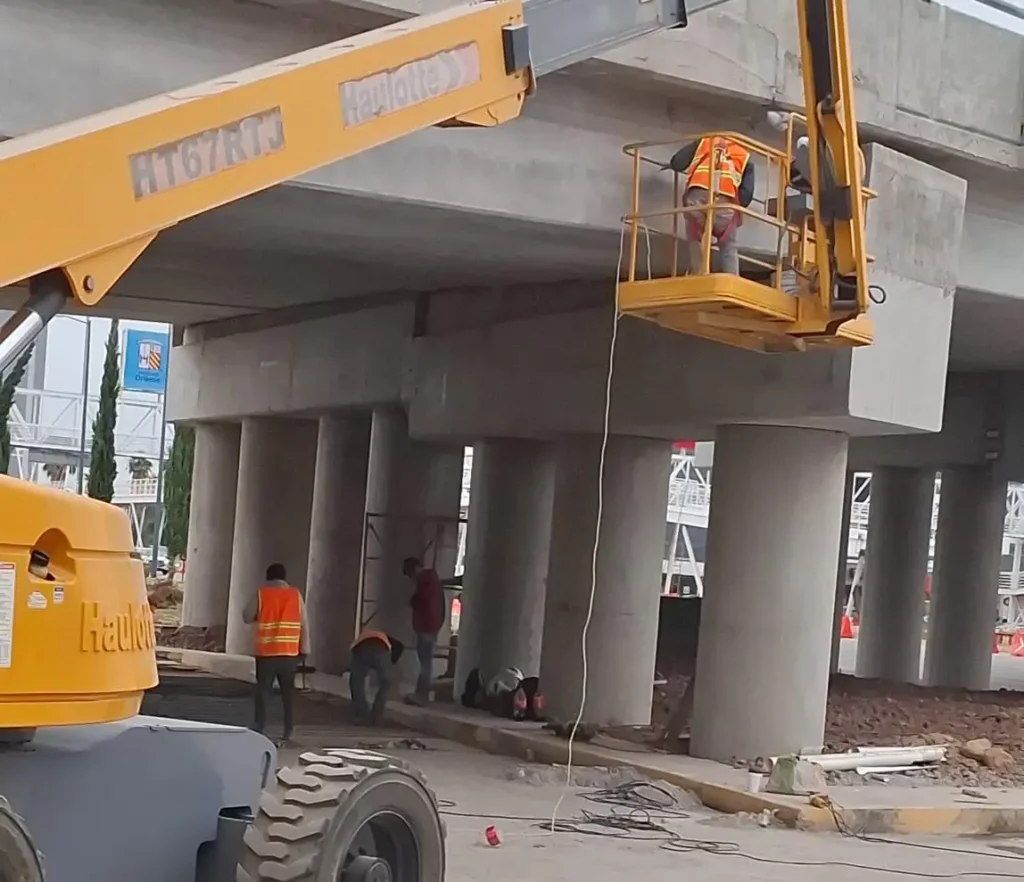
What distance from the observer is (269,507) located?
89.5ft

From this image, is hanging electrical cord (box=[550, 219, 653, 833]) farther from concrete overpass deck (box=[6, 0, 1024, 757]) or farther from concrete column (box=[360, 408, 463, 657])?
concrete column (box=[360, 408, 463, 657])

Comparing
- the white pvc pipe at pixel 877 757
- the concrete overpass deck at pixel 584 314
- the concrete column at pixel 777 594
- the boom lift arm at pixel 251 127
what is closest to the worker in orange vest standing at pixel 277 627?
the concrete overpass deck at pixel 584 314

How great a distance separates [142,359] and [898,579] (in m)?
35.4

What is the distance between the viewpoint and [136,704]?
6168 millimetres

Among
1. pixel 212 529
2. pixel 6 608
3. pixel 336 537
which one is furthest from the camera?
pixel 212 529

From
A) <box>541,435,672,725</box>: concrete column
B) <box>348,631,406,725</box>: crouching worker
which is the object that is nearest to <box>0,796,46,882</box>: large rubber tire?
<box>348,631,406,725</box>: crouching worker

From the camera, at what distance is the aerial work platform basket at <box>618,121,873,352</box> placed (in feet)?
37.2

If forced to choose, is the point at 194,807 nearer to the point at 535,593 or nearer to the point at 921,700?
the point at 535,593

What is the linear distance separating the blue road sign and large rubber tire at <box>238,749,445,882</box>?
51.7 meters

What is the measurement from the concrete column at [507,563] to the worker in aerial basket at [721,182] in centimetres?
817

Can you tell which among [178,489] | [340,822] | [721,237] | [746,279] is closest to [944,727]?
[746,279]

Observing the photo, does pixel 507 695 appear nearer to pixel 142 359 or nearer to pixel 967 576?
pixel 967 576

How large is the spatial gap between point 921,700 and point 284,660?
928 centimetres

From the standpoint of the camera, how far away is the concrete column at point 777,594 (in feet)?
47.9
